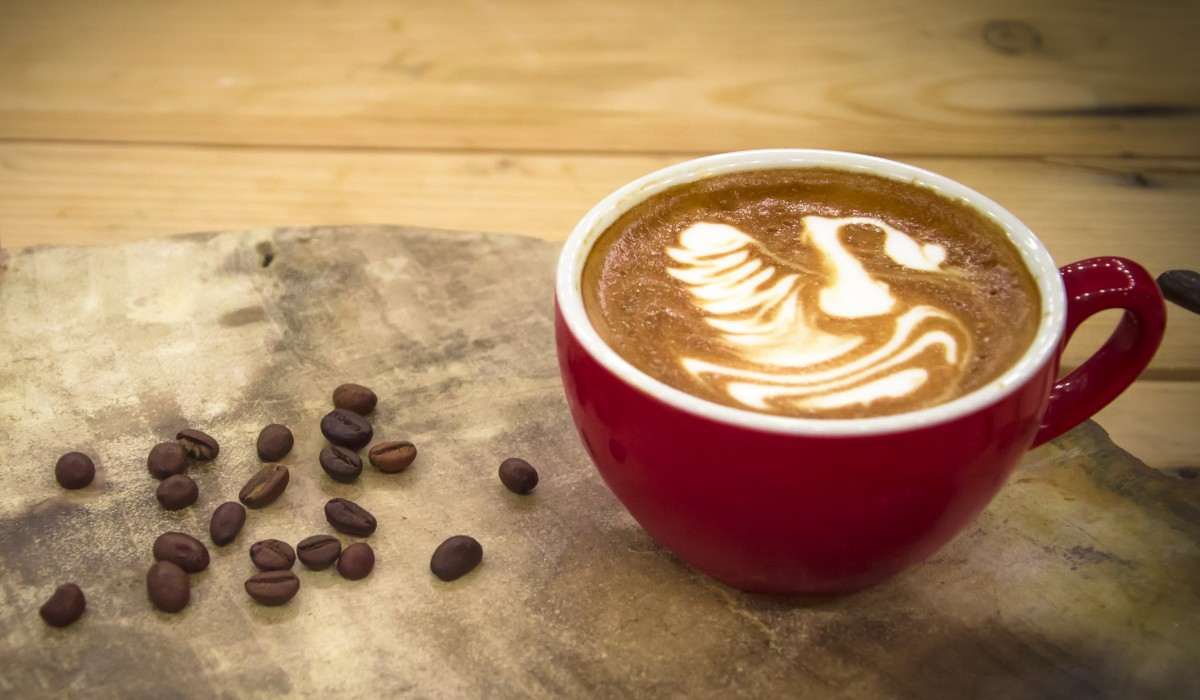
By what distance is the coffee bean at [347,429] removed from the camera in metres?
1.28

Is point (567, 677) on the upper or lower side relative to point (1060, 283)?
lower

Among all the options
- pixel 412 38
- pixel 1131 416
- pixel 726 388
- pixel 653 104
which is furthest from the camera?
pixel 412 38

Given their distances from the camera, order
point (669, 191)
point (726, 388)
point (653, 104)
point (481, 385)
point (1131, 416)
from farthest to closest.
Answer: point (653, 104) < point (1131, 416) < point (481, 385) < point (669, 191) < point (726, 388)

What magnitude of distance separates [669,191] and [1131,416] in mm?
664

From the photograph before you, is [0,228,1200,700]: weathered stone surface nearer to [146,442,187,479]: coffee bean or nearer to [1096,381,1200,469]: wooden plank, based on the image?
[146,442,187,479]: coffee bean

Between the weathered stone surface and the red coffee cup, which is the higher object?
the red coffee cup

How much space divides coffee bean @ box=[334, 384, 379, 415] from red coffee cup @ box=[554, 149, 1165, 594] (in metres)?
0.29

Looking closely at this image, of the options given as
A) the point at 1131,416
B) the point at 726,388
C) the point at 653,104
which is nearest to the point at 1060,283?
the point at 726,388

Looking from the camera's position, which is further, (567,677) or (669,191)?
(669,191)

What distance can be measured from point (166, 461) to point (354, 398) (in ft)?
0.66

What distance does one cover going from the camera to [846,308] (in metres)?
1.12

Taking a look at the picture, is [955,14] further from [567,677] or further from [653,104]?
[567,677]

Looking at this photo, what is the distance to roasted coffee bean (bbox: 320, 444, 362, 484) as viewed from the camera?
1.25m

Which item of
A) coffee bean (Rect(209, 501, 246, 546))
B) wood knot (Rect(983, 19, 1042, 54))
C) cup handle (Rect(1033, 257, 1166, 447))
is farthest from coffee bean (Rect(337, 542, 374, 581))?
wood knot (Rect(983, 19, 1042, 54))
